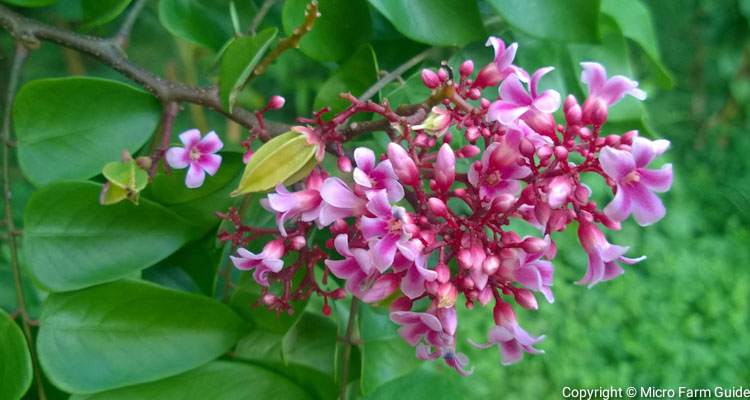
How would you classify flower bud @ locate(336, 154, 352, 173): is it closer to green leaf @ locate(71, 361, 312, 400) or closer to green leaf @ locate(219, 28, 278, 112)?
green leaf @ locate(219, 28, 278, 112)

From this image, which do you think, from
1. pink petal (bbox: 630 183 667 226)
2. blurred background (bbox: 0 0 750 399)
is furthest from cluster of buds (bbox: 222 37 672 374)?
blurred background (bbox: 0 0 750 399)

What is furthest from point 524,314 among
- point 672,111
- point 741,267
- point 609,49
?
point 609,49

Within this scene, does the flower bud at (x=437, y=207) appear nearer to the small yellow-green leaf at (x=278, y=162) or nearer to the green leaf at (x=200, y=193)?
the small yellow-green leaf at (x=278, y=162)

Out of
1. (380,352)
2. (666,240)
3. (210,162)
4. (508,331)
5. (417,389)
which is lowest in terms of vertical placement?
(666,240)

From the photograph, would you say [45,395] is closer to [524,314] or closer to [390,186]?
[390,186]

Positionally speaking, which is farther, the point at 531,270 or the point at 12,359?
the point at 12,359

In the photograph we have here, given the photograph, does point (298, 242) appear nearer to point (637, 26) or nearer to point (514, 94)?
point (514, 94)

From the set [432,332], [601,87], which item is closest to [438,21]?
[601,87]
